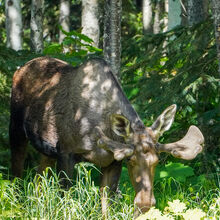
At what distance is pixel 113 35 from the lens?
841cm

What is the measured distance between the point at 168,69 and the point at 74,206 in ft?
13.5

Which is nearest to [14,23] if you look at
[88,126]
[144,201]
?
[88,126]

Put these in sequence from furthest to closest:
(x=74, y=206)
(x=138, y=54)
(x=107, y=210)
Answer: (x=138, y=54) → (x=107, y=210) → (x=74, y=206)

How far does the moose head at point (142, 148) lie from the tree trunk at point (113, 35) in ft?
6.08

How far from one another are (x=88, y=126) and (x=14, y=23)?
812 cm

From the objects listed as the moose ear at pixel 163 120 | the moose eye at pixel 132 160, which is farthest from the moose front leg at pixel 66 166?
the moose ear at pixel 163 120

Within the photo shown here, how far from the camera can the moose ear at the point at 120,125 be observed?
643cm

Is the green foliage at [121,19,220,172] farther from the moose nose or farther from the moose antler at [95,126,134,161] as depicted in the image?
the moose nose

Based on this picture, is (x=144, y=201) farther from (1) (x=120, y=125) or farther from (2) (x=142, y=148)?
(1) (x=120, y=125)

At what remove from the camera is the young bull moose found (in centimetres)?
639

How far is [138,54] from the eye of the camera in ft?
33.4

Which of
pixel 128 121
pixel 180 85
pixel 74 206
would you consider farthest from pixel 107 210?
pixel 180 85

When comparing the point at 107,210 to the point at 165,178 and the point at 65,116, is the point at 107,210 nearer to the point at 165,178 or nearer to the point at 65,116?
the point at 65,116

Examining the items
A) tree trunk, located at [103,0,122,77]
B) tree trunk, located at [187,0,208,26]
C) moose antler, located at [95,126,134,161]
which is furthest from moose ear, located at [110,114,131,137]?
tree trunk, located at [187,0,208,26]
